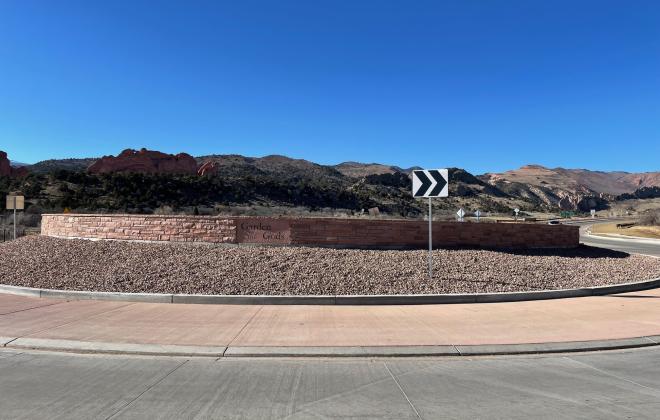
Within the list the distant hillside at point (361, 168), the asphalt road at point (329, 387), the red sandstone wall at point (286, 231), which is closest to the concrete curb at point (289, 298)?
the asphalt road at point (329, 387)

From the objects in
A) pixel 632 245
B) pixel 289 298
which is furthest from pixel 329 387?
pixel 632 245

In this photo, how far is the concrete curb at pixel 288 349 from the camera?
6.81 metres

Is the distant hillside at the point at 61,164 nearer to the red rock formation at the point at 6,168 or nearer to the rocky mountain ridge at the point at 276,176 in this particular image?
the rocky mountain ridge at the point at 276,176

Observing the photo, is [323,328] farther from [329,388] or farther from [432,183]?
[432,183]

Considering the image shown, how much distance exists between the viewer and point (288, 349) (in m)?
6.93

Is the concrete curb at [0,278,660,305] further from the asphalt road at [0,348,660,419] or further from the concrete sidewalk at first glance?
the asphalt road at [0,348,660,419]

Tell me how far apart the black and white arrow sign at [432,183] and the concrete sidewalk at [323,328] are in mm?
3041

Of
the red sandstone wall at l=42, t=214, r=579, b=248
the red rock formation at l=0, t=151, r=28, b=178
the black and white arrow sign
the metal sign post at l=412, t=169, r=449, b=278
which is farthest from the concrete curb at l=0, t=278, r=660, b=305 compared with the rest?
the red rock formation at l=0, t=151, r=28, b=178

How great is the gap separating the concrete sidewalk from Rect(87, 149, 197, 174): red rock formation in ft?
170

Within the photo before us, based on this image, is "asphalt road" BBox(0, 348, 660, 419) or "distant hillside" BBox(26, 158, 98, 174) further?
"distant hillside" BBox(26, 158, 98, 174)

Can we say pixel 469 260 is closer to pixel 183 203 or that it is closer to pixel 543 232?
pixel 543 232

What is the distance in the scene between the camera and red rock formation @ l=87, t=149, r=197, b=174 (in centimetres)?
6094

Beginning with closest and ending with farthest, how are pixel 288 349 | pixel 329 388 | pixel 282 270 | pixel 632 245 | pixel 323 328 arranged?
pixel 329 388 < pixel 288 349 < pixel 323 328 < pixel 282 270 < pixel 632 245

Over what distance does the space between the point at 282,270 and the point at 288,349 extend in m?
5.08
